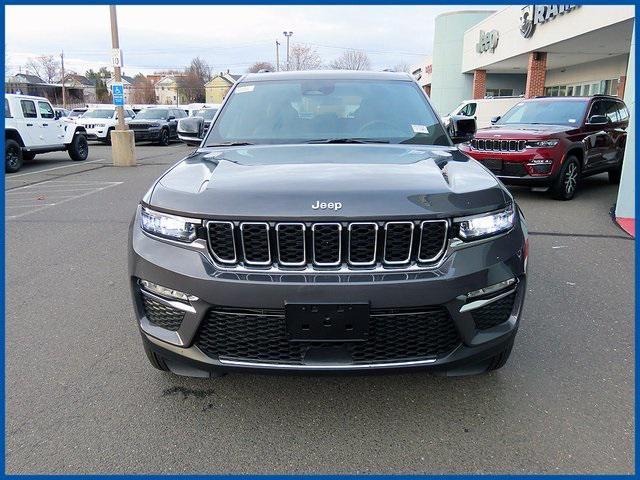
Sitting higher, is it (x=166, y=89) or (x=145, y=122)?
(x=166, y=89)

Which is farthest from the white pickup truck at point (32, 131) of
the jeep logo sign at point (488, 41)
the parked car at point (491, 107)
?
the jeep logo sign at point (488, 41)

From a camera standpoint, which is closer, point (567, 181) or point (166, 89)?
point (567, 181)

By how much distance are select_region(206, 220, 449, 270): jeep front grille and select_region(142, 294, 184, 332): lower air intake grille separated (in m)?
0.35

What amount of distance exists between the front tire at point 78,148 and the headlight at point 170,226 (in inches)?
612

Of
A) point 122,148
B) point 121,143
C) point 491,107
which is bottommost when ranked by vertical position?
point 122,148

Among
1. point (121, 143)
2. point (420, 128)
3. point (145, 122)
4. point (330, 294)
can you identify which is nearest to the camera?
point (330, 294)

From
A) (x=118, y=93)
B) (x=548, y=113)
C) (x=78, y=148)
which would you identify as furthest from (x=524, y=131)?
(x=78, y=148)

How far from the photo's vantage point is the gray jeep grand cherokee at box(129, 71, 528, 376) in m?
2.26

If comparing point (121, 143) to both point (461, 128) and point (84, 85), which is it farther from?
point (84, 85)

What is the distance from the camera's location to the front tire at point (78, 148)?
16.3 m

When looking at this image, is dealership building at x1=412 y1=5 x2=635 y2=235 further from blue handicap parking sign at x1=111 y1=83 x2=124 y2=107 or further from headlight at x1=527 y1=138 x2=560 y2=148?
blue handicap parking sign at x1=111 y1=83 x2=124 y2=107

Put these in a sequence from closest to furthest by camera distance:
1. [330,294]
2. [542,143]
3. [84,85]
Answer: [330,294], [542,143], [84,85]

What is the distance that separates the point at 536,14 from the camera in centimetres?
2030

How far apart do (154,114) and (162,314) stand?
24.9 m
